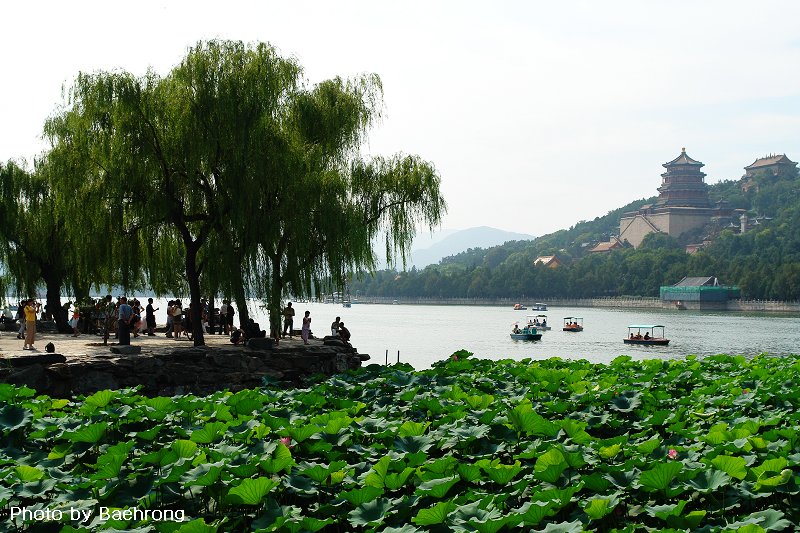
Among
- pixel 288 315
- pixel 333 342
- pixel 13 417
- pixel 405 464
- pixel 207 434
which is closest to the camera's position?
pixel 405 464

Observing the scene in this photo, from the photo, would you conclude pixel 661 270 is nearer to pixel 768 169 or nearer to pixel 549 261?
pixel 549 261

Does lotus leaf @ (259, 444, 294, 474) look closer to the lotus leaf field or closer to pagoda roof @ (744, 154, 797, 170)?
the lotus leaf field


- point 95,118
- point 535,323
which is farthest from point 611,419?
point 535,323

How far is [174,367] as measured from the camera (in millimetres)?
13469

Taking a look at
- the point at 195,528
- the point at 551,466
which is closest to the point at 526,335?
the point at 551,466

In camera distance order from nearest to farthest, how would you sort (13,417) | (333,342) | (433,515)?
(433,515), (13,417), (333,342)

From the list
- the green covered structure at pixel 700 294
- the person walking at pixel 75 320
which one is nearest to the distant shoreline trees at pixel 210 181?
the person walking at pixel 75 320

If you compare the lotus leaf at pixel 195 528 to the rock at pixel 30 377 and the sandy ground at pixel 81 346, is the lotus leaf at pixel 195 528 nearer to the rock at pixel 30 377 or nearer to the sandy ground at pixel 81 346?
the rock at pixel 30 377

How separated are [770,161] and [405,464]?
148209 millimetres

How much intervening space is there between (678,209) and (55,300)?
10437cm

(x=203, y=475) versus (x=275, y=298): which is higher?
(x=275, y=298)

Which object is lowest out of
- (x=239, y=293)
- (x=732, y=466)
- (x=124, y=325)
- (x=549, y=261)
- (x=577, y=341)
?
(x=577, y=341)

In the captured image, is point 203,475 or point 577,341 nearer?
point 203,475

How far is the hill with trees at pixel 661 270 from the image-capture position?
7962cm
